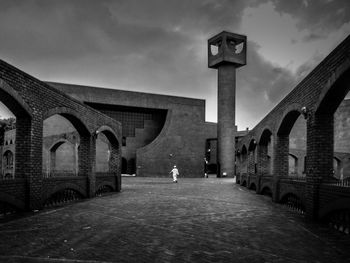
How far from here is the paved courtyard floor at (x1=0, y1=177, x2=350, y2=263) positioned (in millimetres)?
5812

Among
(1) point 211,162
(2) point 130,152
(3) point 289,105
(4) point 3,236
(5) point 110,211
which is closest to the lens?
(4) point 3,236

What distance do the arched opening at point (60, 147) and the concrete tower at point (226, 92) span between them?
657 inches

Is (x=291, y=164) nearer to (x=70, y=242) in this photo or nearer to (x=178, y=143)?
(x=178, y=143)

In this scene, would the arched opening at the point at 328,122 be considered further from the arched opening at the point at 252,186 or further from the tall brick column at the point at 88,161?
the arched opening at the point at 252,186

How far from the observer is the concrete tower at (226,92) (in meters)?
42.6

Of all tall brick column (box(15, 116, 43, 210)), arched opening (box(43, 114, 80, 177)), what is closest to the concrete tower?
arched opening (box(43, 114, 80, 177))

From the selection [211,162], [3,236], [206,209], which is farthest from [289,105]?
[211,162]

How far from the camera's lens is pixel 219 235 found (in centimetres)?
745

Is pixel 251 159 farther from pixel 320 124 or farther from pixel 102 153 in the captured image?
pixel 102 153

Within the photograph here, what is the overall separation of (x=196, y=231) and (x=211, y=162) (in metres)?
45.7

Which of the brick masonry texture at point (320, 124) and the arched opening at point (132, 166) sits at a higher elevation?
the brick masonry texture at point (320, 124)

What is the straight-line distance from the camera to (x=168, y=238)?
713 centimetres

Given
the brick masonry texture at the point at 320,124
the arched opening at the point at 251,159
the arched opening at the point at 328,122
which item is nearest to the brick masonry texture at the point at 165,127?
the arched opening at the point at 251,159

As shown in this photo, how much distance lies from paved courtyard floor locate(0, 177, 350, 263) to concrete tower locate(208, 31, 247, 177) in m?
31.8
